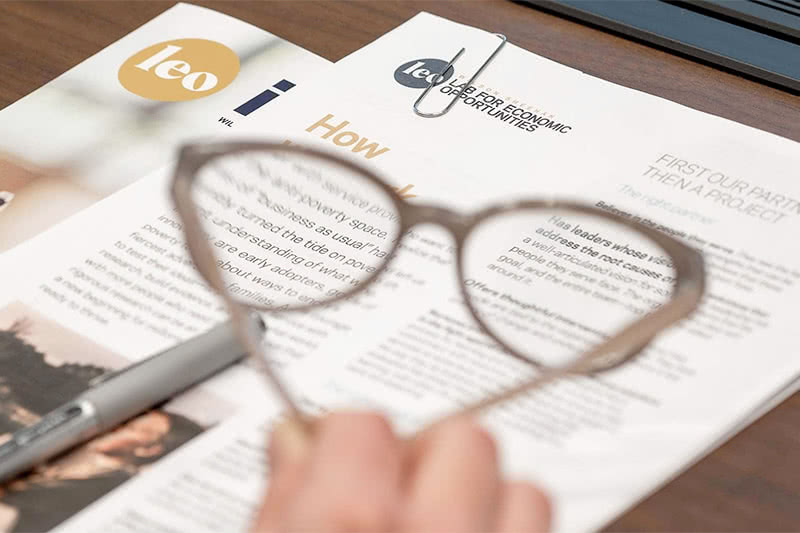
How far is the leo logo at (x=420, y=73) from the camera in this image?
27.4 inches

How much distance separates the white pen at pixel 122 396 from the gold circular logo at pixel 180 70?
22 centimetres

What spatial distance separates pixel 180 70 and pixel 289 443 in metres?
0.38

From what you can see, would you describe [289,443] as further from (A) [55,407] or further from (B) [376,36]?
(B) [376,36]

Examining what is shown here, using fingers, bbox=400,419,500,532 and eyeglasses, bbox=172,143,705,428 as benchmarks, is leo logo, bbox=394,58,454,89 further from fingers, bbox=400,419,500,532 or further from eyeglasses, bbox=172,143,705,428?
fingers, bbox=400,419,500,532

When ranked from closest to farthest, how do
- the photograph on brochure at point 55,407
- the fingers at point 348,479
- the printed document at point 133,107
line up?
the fingers at point 348,479, the photograph on brochure at point 55,407, the printed document at point 133,107

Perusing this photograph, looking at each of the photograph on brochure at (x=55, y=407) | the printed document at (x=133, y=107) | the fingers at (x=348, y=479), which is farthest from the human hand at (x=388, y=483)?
the printed document at (x=133, y=107)

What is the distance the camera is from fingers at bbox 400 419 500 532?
37 centimetres

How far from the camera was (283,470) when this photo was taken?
39 centimetres

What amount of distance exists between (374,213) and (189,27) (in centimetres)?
25

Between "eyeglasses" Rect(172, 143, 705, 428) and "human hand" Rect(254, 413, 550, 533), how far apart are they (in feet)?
0.28

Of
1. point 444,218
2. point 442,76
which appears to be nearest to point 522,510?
point 444,218

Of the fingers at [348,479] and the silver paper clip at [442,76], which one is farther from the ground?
the fingers at [348,479]

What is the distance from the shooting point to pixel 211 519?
46cm

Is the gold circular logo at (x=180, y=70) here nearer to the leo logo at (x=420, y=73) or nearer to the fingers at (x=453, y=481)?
the leo logo at (x=420, y=73)
